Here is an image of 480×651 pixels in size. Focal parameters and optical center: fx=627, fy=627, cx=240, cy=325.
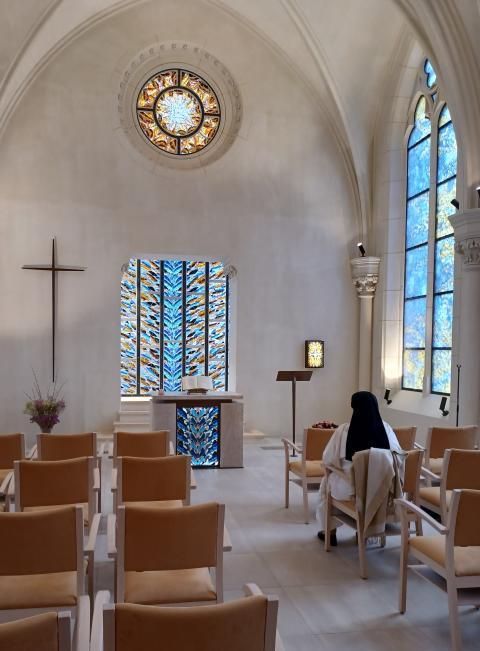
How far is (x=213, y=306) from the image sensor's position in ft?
42.0

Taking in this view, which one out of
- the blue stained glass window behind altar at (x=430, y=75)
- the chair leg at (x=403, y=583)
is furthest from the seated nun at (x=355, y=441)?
the blue stained glass window behind altar at (x=430, y=75)

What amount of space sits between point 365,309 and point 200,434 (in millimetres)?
4694

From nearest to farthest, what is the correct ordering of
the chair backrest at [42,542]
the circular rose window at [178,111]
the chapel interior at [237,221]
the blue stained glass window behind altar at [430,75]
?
1. the chair backrest at [42,542]
2. the chapel interior at [237,221]
3. the blue stained glass window behind altar at [430,75]
4. the circular rose window at [178,111]

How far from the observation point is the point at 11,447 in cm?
530

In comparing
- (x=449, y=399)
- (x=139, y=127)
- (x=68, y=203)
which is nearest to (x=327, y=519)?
(x=449, y=399)

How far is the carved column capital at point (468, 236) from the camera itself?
7.90m

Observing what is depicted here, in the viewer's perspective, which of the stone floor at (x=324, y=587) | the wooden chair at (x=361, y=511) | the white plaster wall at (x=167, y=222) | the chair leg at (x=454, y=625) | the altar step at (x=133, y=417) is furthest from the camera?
the altar step at (x=133, y=417)

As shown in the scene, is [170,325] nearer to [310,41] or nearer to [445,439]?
[310,41]

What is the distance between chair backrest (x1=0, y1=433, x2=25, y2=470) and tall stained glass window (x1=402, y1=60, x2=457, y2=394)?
676 cm

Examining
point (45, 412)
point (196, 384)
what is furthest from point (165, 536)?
point (45, 412)

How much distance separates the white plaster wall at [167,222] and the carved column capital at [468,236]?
3.80m

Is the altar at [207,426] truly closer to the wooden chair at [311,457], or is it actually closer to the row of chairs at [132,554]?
the wooden chair at [311,457]

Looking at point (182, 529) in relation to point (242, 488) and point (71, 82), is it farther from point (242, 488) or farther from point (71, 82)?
point (71, 82)

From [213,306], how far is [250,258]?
5.65 feet
